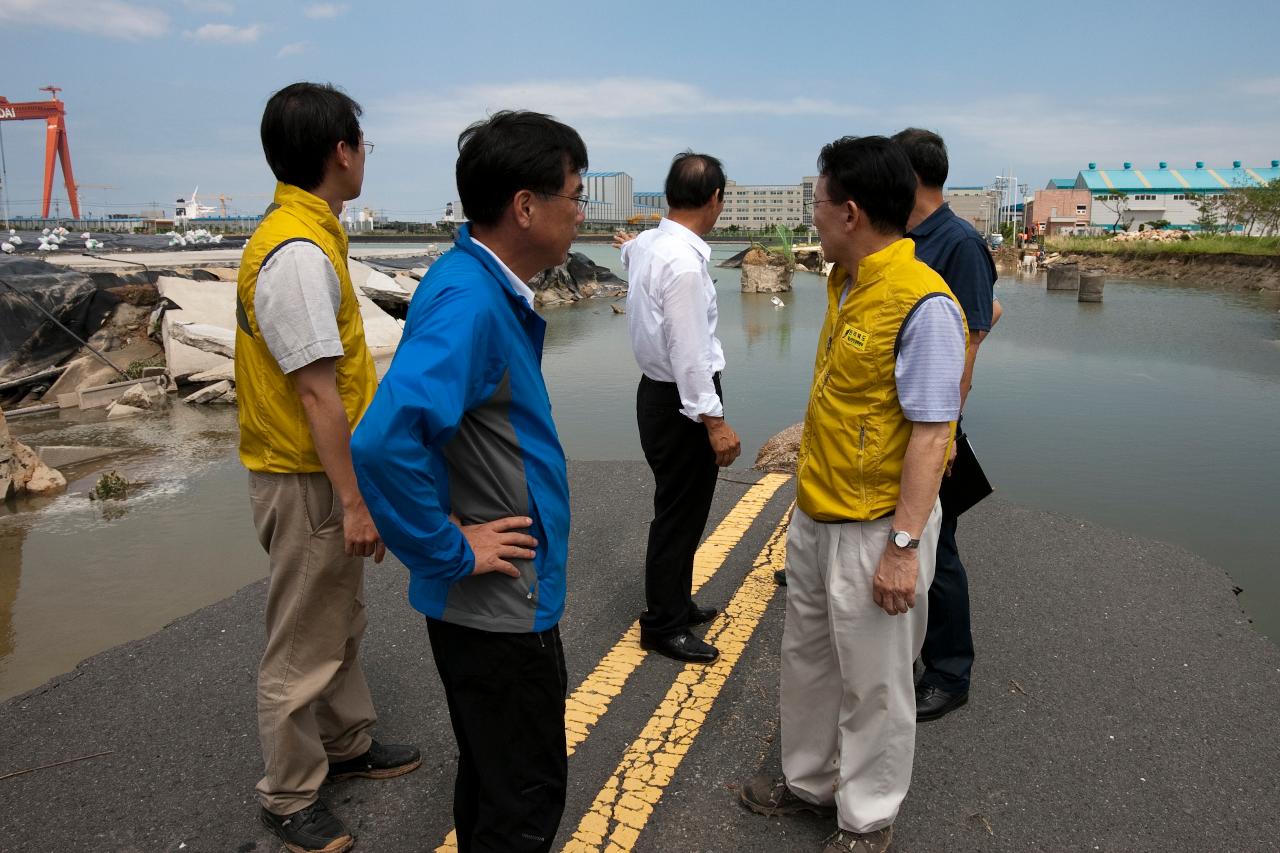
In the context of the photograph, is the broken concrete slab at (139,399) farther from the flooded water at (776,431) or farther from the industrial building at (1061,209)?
the industrial building at (1061,209)

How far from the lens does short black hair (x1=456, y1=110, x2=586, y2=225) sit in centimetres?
173

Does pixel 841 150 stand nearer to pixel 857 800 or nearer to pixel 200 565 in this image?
pixel 857 800

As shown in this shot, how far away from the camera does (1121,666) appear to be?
134 inches

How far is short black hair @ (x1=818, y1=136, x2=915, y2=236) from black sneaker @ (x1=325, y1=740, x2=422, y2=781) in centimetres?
232

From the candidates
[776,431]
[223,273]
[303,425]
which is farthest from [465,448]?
[223,273]

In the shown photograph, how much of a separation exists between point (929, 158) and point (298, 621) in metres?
2.72

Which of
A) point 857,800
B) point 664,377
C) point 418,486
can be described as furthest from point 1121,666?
point 418,486

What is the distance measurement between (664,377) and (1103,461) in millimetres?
5682

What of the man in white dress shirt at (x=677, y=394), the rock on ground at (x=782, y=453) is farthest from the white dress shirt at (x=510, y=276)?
the rock on ground at (x=782, y=453)

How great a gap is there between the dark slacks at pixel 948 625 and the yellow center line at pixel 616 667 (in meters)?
1.24

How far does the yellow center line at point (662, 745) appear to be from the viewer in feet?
8.29

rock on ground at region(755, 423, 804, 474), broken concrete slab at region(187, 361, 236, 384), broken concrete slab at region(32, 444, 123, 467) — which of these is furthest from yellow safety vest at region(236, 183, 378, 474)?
broken concrete slab at region(187, 361, 236, 384)

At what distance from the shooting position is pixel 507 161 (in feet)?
5.65

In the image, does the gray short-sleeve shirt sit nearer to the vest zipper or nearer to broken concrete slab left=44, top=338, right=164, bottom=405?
the vest zipper
